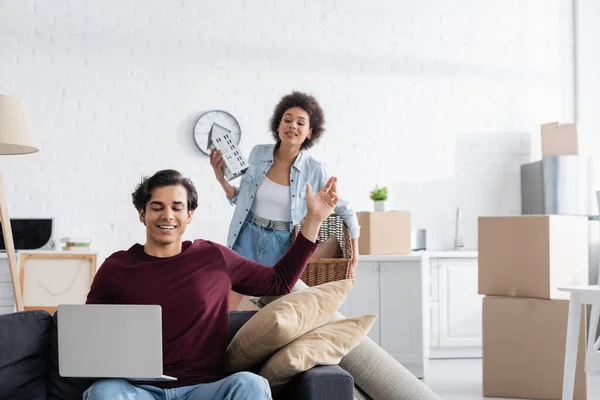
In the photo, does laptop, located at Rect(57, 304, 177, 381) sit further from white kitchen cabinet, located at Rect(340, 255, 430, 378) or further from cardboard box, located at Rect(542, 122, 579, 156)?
cardboard box, located at Rect(542, 122, 579, 156)

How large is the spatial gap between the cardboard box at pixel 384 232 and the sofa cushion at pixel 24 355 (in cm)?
274

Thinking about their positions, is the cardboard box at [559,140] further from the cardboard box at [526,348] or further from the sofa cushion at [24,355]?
the sofa cushion at [24,355]

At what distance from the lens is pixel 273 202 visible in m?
3.29

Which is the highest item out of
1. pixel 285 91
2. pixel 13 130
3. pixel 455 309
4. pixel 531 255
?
pixel 285 91

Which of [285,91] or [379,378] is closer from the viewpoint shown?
[379,378]

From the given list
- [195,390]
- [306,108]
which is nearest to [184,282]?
[195,390]

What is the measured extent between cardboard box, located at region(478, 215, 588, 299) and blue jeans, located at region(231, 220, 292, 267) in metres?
1.16

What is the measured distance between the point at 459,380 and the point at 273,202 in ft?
5.95

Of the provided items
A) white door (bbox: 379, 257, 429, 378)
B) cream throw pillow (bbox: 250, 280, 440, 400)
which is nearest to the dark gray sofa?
cream throw pillow (bbox: 250, 280, 440, 400)

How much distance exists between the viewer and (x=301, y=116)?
3303 mm

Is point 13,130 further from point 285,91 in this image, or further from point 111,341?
point 285,91

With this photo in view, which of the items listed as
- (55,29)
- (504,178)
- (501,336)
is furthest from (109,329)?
(504,178)

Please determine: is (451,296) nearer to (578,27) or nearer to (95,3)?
(578,27)

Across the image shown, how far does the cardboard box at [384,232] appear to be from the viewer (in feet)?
15.5
